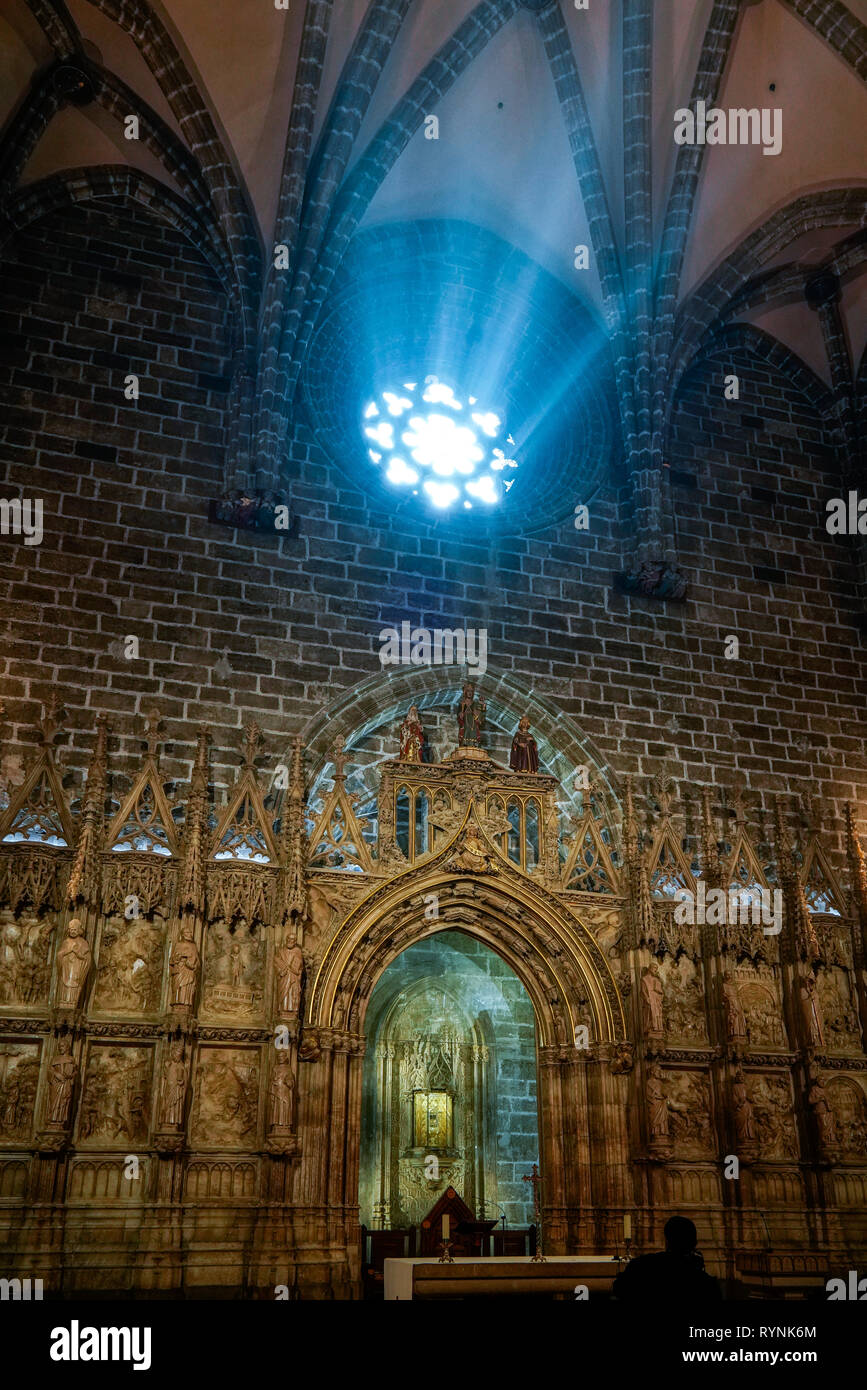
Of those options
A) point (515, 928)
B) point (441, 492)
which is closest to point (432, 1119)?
point (515, 928)

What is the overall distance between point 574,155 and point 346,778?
7.73 meters

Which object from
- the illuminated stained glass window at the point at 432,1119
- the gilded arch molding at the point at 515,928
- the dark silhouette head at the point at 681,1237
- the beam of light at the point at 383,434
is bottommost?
the dark silhouette head at the point at 681,1237

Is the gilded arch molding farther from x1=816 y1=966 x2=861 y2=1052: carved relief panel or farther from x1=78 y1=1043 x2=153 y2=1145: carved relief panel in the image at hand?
x1=816 y1=966 x2=861 y2=1052: carved relief panel

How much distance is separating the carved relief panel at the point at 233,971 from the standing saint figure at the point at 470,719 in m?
2.74

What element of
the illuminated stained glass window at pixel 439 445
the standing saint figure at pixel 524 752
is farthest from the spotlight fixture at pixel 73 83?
the standing saint figure at pixel 524 752

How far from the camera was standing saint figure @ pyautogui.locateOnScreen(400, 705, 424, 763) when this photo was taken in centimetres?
1130

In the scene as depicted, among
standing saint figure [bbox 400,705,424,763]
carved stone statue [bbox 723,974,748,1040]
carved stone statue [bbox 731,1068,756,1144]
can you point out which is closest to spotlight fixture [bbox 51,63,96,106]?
standing saint figure [bbox 400,705,424,763]

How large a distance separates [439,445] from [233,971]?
6.58 m

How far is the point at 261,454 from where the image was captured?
1178cm

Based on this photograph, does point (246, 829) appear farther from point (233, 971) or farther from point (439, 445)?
point (439, 445)

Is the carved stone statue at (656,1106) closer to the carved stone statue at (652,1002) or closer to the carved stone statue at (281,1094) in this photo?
the carved stone statue at (652,1002)

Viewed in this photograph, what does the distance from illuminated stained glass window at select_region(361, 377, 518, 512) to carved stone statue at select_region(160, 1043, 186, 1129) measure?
6467mm

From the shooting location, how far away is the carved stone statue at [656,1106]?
34.4 ft
